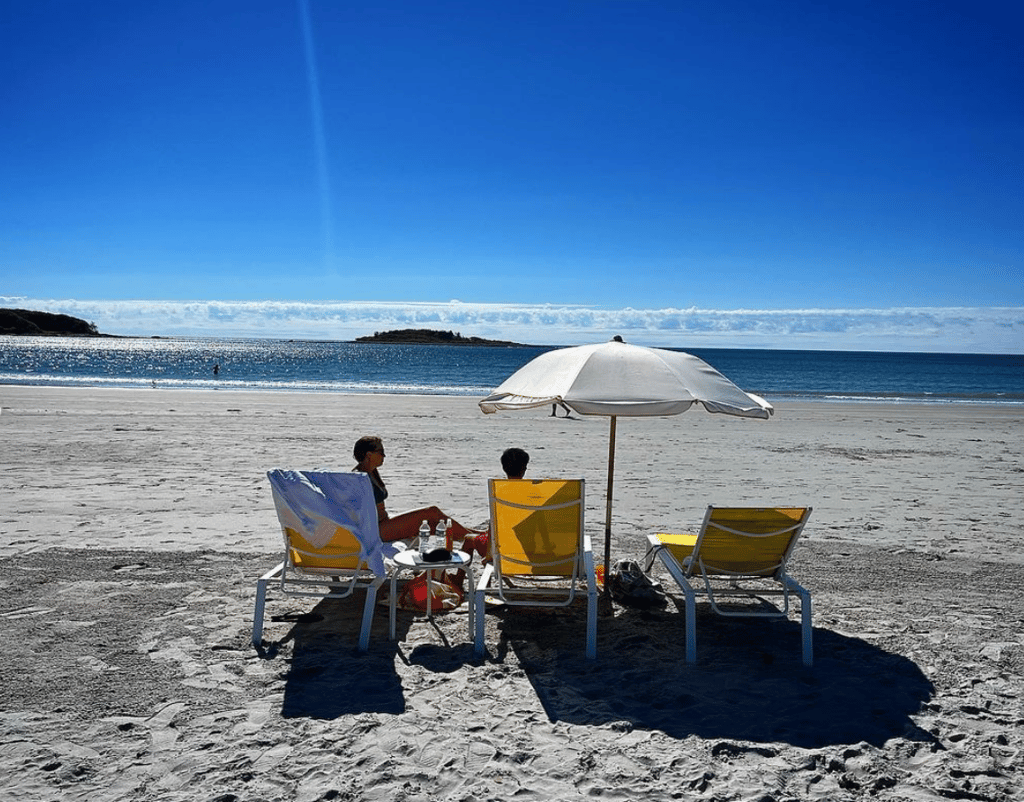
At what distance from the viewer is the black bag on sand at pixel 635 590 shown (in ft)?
17.6

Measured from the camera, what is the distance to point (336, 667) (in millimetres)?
4285

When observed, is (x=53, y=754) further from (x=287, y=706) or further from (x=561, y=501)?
(x=561, y=501)

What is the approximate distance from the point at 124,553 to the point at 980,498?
404 inches

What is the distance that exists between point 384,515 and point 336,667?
1.46m

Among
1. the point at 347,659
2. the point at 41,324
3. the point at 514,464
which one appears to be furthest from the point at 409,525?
the point at 41,324

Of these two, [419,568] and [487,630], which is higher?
[419,568]

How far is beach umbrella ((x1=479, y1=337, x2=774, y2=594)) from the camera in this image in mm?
4406

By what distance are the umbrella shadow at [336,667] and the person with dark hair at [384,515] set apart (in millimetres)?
557

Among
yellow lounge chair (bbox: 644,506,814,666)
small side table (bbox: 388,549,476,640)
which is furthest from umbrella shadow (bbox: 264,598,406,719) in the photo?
yellow lounge chair (bbox: 644,506,814,666)

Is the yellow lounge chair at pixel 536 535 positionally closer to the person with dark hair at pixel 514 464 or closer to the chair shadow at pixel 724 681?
the chair shadow at pixel 724 681

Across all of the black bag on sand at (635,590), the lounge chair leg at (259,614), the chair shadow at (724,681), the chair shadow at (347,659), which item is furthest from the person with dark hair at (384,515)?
the black bag on sand at (635,590)

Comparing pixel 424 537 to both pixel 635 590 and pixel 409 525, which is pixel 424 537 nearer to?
pixel 409 525

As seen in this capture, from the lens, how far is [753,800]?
3.05 meters

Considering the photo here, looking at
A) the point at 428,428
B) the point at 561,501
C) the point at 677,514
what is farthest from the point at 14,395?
the point at 561,501
